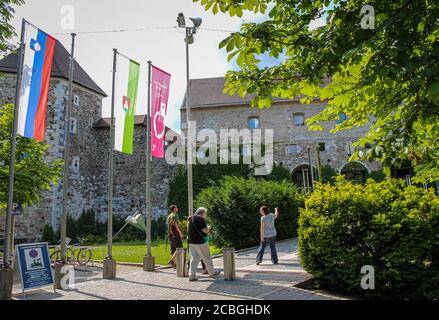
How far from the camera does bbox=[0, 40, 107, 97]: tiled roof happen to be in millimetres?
25991

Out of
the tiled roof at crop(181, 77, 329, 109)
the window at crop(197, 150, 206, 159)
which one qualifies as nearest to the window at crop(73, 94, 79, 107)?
the tiled roof at crop(181, 77, 329, 109)

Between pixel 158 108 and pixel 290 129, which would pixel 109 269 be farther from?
pixel 290 129

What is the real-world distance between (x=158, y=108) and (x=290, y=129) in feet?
72.1

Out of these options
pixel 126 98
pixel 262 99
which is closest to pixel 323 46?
pixel 262 99

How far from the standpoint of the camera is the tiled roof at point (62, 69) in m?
26.0

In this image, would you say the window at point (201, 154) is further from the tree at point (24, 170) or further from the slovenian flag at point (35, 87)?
the slovenian flag at point (35, 87)

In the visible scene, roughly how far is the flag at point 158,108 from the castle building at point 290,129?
2006 centimetres

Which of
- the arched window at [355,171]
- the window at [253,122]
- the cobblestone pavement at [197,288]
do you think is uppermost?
the window at [253,122]

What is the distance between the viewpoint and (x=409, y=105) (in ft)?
15.9

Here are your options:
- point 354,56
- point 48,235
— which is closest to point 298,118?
point 48,235

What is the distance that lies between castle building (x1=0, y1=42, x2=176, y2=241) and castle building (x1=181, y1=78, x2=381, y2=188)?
6.06 m

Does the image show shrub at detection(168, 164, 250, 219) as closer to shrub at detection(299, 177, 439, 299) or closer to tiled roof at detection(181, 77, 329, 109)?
tiled roof at detection(181, 77, 329, 109)

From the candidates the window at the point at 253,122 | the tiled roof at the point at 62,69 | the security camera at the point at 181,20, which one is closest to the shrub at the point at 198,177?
the window at the point at 253,122
